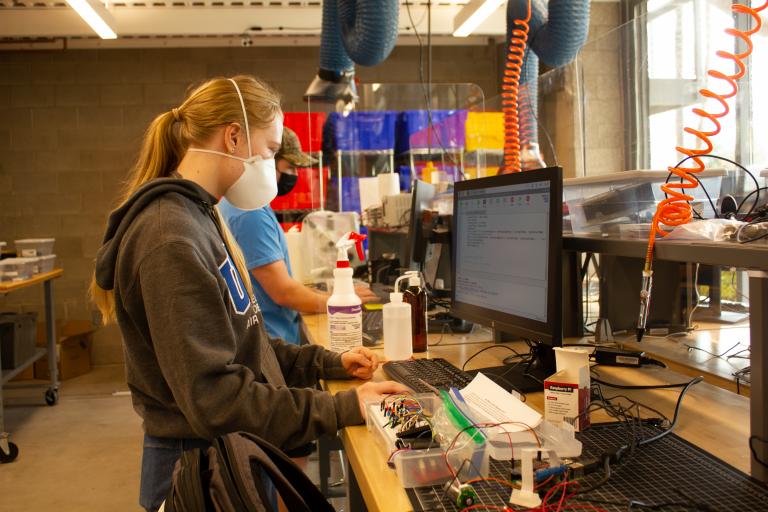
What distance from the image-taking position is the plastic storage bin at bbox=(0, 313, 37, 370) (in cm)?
426

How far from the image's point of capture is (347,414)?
48.1 inches

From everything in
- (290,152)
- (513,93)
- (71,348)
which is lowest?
(71,348)

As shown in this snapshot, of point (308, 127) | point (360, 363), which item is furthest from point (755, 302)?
point (308, 127)

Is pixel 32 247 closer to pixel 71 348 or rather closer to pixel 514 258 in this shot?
pixel 71 348

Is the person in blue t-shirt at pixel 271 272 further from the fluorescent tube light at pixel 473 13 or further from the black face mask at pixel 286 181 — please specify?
the fluorescent tube light at pixel 473 13

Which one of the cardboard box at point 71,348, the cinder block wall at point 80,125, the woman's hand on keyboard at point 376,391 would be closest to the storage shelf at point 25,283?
the cardboard box at point 71,348

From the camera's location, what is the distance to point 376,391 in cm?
126

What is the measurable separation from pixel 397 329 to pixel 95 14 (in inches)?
133

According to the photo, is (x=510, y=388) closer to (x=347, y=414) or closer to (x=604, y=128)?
(x=347, y=414)

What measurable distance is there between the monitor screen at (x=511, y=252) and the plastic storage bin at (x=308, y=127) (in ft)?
11.4

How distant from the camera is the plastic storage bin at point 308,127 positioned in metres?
5.26

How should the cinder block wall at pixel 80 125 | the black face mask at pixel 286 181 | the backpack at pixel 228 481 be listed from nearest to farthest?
1. the backpack at pixel 228 481
2. the black face mask at pixel 286 181
3. the cinder block wall at pixel 80 125

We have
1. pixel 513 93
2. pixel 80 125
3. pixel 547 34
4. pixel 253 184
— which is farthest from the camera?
pixel 80 125

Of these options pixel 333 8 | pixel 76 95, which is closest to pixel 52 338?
pixel 76 95
